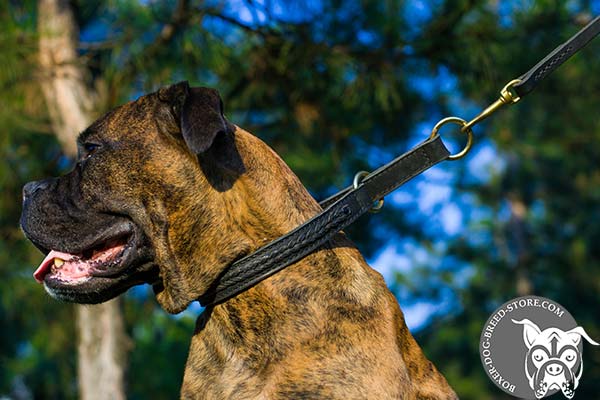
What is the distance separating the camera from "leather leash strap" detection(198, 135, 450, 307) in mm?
3148

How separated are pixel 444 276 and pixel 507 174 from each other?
3.19m

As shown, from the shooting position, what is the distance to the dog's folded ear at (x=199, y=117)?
312 cm

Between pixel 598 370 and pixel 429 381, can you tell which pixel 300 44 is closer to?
pixel 429 381

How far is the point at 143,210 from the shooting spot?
3.39 meters

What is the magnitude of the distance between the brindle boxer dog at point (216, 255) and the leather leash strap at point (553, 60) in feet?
3.40

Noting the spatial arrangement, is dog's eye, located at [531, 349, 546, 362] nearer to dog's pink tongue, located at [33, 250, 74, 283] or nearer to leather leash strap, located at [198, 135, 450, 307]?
leather leash strap, located at [198, 135, 450, 307]

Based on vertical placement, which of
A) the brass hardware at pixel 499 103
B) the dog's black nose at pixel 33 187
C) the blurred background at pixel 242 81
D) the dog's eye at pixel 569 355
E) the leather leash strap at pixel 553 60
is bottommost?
the dog's eye at pixel 569 355

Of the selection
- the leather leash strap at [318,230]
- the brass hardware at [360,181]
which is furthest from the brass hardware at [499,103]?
the brass hardware at [360,181]

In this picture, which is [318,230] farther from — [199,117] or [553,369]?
[553,369]

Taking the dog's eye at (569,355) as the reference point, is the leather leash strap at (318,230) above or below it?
above

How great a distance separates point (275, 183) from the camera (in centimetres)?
338

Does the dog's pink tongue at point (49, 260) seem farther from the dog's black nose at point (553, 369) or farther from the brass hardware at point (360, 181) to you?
the dog's black nose at point (553, 369)
